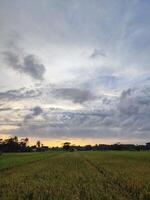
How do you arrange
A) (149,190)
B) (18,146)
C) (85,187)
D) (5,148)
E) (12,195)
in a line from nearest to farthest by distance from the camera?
1. (12,195)
2. (149,190)
3. (85,187)
4. (5,148)
5. (18,146)

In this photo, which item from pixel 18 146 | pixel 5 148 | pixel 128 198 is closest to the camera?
pixel 128 198

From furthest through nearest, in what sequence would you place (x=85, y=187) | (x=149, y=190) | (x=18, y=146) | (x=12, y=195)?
(x=18, y=146), (x=85, y=187), (x=149, y=190), (x=12, y=195)

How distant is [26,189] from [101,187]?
13.3ft

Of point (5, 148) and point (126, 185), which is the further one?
point (5, 148)

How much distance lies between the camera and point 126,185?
1989 centimetres

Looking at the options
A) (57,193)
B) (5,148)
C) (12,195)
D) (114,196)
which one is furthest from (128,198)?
(5,148)

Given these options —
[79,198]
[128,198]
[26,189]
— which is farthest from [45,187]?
[128,198]

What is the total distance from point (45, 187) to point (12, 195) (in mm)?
3219

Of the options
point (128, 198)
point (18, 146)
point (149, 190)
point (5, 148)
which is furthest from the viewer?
point (18, 146)

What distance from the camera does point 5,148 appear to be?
608ft

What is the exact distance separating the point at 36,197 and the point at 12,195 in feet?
4.66

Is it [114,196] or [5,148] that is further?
[5,148]

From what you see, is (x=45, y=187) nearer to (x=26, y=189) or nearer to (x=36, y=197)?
(x=26, y=189)

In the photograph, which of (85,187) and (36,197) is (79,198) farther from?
(85,187)
